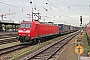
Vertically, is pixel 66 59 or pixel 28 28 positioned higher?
pixel 28 28

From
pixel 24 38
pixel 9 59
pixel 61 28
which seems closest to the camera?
pixel 9 59

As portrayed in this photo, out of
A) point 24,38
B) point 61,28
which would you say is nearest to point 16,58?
point 24,38

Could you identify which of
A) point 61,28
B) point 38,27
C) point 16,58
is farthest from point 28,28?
point 61,28

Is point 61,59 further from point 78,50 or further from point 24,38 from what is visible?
point 24,38

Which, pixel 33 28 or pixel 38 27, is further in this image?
pixel 38 27

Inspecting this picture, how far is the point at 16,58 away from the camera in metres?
13.7

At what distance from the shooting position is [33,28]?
76.6ft

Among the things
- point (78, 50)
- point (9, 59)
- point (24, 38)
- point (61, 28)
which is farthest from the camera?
point (61, 28)

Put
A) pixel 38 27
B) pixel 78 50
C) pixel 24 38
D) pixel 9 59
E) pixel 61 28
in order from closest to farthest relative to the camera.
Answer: pixel 78 50
pixel 9 59
pixel 24 38
pixel 38 27
pixel 61 28

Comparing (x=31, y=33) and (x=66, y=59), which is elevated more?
(x=31, y=33)

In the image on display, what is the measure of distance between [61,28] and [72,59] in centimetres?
3695

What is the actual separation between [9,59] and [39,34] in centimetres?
1323

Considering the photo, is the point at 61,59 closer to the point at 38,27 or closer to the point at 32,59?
the point at 32,59

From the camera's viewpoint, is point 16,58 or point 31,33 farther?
point 31,33
